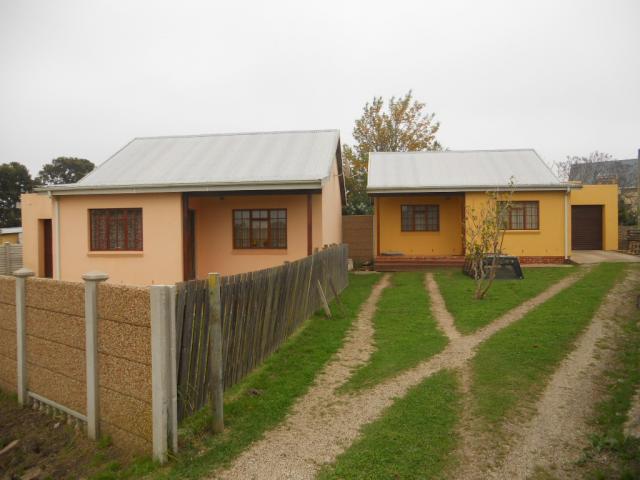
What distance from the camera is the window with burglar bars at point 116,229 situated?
48.9 feet

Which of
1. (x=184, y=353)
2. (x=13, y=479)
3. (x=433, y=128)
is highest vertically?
(x=433, y=128)

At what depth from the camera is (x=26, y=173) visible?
40.9 m

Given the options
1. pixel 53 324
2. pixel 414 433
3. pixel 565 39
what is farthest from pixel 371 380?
pixel 565 39

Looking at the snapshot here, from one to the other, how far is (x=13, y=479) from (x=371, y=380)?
392cm

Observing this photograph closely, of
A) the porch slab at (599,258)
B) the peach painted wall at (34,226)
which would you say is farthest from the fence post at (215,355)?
the peach painted wall at (34,226)

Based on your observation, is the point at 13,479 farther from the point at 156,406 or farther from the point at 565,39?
the point at 565,39

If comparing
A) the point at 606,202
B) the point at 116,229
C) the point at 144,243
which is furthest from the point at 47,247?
the point at 606,202

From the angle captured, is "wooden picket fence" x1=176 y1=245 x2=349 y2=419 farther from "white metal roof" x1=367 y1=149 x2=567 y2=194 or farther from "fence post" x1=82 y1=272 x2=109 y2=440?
"white metal roof" x1=367 y1=149 x2=567 y2=194

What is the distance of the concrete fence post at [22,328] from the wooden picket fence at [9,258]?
57.6ft

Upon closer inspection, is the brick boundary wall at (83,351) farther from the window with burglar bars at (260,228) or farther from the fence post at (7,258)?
the fence post at (7,258)

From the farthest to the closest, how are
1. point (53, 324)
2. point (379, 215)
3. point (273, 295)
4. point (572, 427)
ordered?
1. point (379, 215)
2. point (273, 295)
3. point (53, 324)
4. point (572, 427)

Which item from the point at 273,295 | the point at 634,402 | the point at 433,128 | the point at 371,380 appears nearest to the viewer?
the point at 634,402

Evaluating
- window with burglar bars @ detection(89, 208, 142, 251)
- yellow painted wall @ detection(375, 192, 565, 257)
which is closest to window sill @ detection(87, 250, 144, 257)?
window with burglar bars @ detection(89, 208, 142, 251)

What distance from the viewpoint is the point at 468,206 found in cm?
1738
